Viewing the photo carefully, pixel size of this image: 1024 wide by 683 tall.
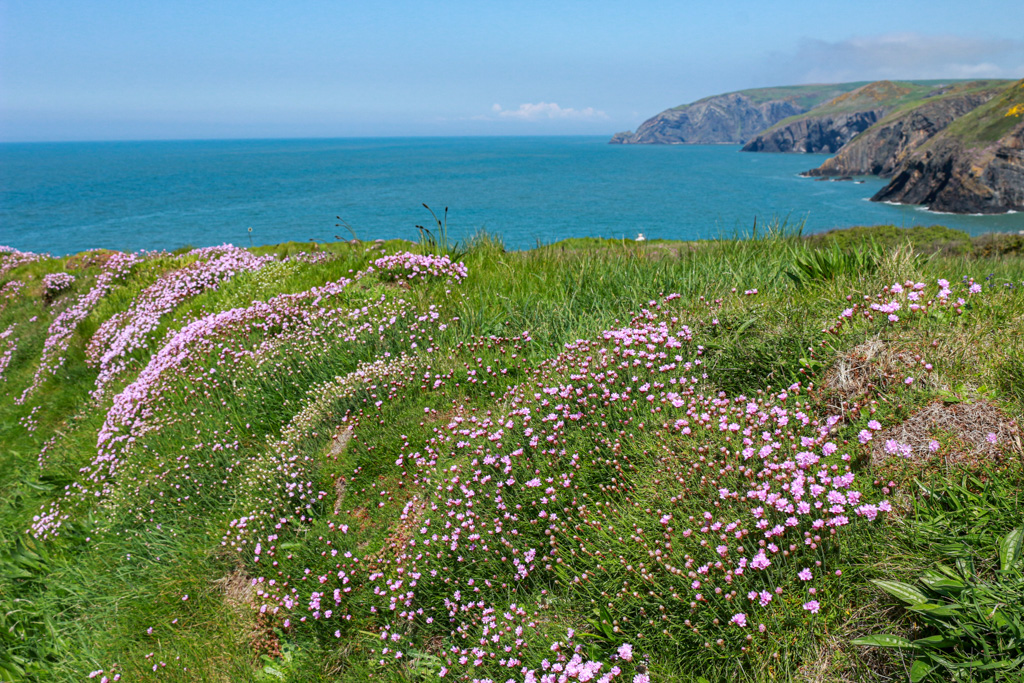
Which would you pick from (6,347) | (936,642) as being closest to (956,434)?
(936,642)

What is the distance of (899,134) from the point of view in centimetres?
12825

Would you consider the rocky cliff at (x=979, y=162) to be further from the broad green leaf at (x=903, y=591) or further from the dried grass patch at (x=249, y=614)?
the dried grass patch at (x=249, y=614)

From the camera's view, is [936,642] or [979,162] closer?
[936,642]

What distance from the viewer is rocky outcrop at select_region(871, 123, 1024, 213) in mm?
66688

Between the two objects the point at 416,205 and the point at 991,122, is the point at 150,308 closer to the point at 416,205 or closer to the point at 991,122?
the point at 416,205

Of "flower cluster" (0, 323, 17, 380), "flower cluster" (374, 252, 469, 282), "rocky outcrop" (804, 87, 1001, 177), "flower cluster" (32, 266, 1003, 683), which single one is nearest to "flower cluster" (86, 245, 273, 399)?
"flower cluster" (32, 266, 1003, 683)

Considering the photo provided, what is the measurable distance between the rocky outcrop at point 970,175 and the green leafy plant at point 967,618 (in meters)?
88.6

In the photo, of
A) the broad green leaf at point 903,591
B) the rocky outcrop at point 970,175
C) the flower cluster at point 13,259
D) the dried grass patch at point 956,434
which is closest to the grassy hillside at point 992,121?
the rocky outcrop at point 970,175

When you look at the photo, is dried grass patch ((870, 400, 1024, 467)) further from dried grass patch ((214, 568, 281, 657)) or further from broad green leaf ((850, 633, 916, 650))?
dried grass patch ((214, 568, 281, 657))

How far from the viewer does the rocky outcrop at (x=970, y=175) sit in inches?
2625

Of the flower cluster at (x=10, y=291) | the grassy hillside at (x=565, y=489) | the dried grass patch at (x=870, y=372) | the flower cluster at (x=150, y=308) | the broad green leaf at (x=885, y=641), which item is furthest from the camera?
the flower cluster at (x=10, y=291)

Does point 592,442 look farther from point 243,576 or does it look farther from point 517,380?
point 243,576

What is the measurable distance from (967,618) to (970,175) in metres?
91.4

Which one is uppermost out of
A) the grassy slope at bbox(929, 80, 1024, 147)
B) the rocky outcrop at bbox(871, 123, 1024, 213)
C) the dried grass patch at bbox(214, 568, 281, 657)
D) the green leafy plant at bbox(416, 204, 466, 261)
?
the grassy slope at bbox(929, 80, 1024, 147)
